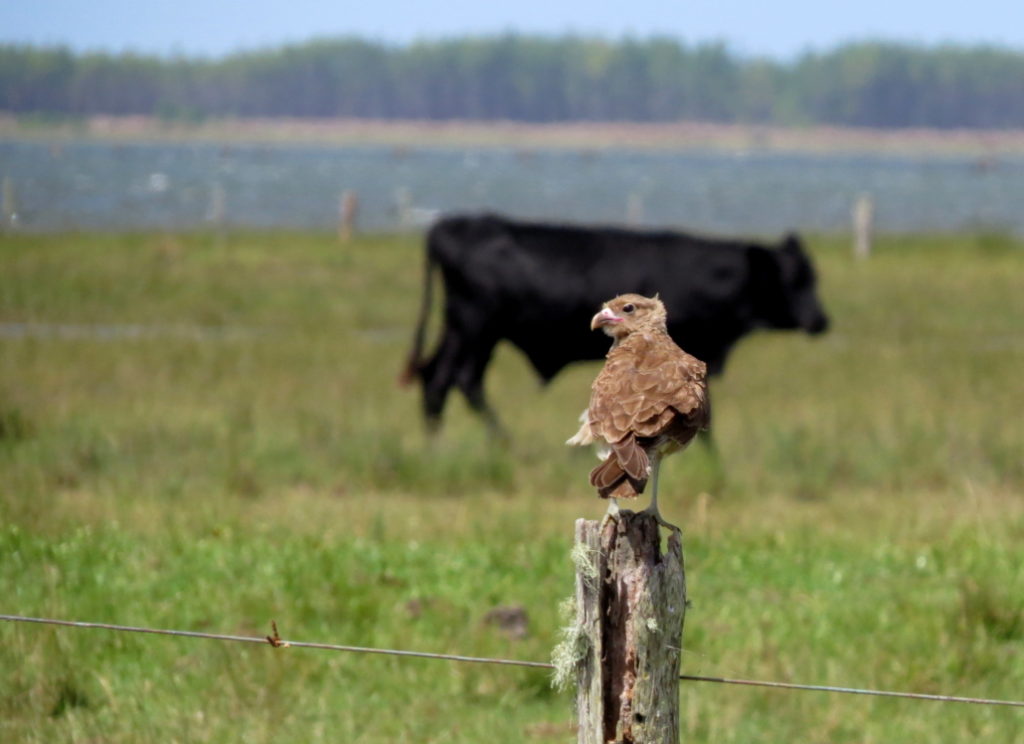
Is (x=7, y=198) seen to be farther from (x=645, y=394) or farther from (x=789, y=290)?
(x=645, y=394)

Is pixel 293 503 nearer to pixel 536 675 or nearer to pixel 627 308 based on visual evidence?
pixel 536 675

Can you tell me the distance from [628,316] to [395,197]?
58.9m

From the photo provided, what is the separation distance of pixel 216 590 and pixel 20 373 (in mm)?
7287

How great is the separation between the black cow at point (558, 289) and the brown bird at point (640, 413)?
7.34 meters

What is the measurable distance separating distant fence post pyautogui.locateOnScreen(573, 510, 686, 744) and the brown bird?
0.11 meters

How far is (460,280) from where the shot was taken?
11.7 metres

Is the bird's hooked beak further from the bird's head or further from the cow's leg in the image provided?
the cow's leg

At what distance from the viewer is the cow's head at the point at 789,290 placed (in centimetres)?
1196

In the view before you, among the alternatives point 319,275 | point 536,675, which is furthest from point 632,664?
point 319,275

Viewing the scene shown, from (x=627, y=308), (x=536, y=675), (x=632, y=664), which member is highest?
(x=627, y=308)

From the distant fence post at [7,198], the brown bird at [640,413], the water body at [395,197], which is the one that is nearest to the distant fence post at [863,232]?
the water body at [395,197]

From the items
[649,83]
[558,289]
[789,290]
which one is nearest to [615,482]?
[558,289]

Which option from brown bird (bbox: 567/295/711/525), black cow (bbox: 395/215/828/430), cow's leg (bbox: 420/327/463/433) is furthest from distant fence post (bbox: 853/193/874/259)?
brown bird (bbox: 567/295/711/525)

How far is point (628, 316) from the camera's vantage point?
4.27m
